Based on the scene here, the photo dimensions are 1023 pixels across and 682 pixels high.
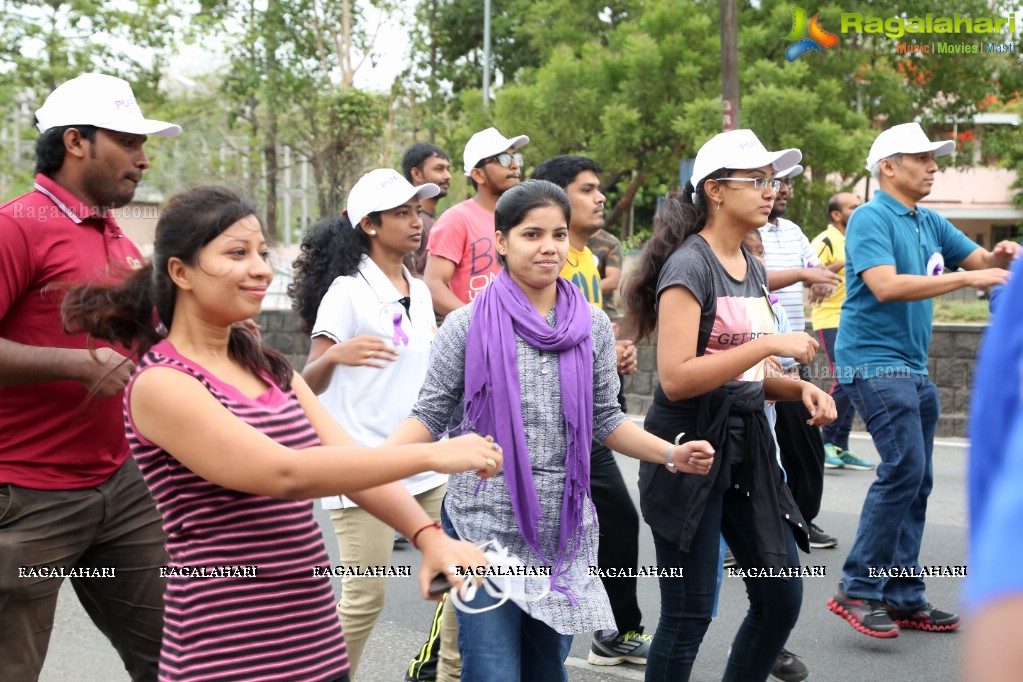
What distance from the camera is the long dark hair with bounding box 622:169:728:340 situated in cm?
409

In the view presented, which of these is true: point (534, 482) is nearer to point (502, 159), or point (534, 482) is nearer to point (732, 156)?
point (732, 156)

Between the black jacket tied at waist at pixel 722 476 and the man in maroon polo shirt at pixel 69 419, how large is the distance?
1.60 meters

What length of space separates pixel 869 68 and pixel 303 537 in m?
20.4

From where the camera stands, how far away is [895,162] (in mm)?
5340

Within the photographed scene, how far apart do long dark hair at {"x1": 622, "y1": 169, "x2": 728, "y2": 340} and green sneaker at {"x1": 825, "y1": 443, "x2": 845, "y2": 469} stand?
17.7 feet

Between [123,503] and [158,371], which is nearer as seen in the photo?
[158,371]

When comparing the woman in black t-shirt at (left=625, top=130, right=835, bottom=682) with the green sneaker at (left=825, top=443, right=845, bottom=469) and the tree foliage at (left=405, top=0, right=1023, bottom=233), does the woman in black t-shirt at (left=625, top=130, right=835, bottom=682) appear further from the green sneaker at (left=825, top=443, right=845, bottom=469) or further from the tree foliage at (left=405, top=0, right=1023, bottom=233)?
the tree foliage at (left=405, top=0, right=1023, bottom=233)

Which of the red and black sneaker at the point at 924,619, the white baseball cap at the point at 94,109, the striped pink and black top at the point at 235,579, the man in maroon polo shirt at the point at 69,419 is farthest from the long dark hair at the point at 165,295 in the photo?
the red and black sneaker at the point at 924,619

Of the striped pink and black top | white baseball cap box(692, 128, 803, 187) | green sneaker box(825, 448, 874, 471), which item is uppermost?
white baseball cap box(692, 128, 803, 187)

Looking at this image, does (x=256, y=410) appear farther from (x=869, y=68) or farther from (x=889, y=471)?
(x=869, y=68)

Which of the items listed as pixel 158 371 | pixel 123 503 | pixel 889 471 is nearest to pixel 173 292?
pixel 158 371

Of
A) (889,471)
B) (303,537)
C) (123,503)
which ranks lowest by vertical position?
(889,471)

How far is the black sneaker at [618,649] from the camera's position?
508 centimetres

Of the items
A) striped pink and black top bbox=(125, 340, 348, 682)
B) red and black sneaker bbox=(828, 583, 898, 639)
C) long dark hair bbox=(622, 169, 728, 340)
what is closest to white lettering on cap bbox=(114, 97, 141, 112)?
striped pink and black top bbox=(125, 340, 348, 682)
